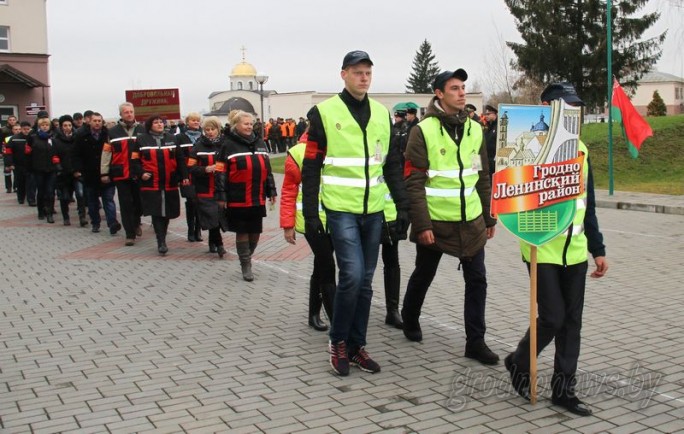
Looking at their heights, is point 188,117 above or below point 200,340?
above

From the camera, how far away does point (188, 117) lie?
12.6m

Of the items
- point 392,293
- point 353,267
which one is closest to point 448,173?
point 353,267

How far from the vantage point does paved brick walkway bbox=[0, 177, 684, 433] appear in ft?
15.8

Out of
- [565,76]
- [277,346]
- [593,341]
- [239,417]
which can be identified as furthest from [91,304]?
[565,76]

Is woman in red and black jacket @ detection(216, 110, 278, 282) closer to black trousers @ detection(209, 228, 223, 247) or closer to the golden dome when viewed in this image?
black trousers @ detection(209, 228, 223, 247)

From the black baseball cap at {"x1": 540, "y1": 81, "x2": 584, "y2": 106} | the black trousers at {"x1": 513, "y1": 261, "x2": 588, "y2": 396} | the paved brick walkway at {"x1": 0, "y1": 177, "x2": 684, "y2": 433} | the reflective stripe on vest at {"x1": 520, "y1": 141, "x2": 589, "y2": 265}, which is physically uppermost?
the black baseball cap at {"x1": 540, "y1": 81, "x2": 584, "y2": 106}

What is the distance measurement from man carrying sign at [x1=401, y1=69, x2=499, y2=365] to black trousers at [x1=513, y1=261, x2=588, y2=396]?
38.6 inches

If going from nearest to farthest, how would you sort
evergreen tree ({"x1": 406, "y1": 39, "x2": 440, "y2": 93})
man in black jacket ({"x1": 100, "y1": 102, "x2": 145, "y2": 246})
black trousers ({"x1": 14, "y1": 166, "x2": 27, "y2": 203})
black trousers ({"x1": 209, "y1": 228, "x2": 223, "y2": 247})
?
black trousers ({"x1": 209, "y1": 228, "x2": 223, "y2": 247}) → man in black jacket ({"x1": 100, "y1": 102, "x2": 145, "y2": 246}) → black trousers ({"x1": 14, "y1": 166, "x2": 27, "y2": 203}) → evergreen tree ({"x1": 406, "y1": 39, "x2": 440, "y2": 93})

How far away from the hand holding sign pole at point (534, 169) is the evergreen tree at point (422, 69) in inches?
4073

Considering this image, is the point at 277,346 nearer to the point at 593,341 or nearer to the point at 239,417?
the point at 239,417

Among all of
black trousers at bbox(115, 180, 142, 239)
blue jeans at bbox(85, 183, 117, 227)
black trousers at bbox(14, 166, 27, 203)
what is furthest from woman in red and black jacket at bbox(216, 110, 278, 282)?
black trousers at bbox(14, 166, 27, 203)

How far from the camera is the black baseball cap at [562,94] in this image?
196 inches

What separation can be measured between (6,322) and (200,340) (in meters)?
2.12

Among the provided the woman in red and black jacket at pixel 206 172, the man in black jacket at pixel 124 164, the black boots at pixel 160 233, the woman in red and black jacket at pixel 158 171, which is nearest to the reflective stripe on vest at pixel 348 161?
the woman in red and black jacket at pixel 206 172
